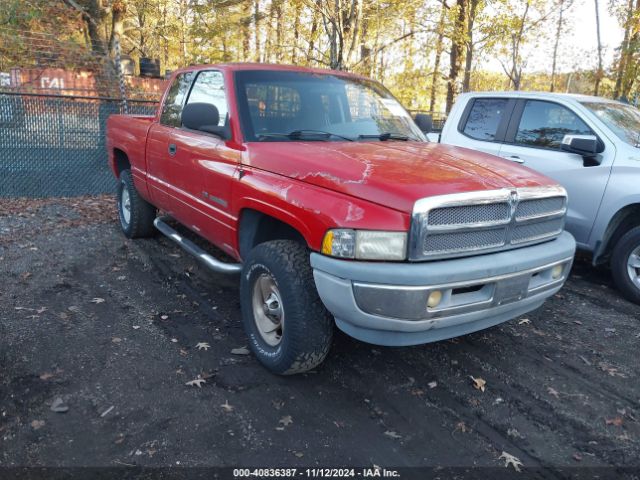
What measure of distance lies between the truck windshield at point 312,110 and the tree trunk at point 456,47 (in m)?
9.65

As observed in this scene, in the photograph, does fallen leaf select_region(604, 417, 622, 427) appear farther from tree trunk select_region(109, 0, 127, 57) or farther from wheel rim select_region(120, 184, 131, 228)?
tree trunk select_region(109, 0, 127, 57)

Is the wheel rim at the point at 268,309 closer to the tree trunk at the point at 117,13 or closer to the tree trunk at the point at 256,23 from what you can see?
the tree trunk at the point at 256,23

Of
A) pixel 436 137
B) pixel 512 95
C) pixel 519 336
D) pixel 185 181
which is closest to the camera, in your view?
pixel 519 336

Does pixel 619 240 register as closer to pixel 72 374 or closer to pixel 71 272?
pixel 72 374

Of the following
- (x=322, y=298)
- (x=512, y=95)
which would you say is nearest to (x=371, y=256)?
(x=322, y=298)

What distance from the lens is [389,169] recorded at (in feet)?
10.4

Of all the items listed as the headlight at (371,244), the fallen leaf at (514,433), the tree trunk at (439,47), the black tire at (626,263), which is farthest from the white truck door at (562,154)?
the tree trunk at (439,47)

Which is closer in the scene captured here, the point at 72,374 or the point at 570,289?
the point at 72,374

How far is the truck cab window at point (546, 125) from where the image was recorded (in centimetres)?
559

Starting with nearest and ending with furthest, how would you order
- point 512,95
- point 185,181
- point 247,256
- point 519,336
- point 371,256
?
1. point 371,256
2. point 247,256
3. point 519,336
4. point 185,181
5. point 512,95

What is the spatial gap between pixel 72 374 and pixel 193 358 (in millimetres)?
771

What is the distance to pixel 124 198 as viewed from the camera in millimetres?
6551

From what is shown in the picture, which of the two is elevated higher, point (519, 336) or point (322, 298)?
point (322, 298)

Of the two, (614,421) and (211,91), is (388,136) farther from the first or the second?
(614,421)
